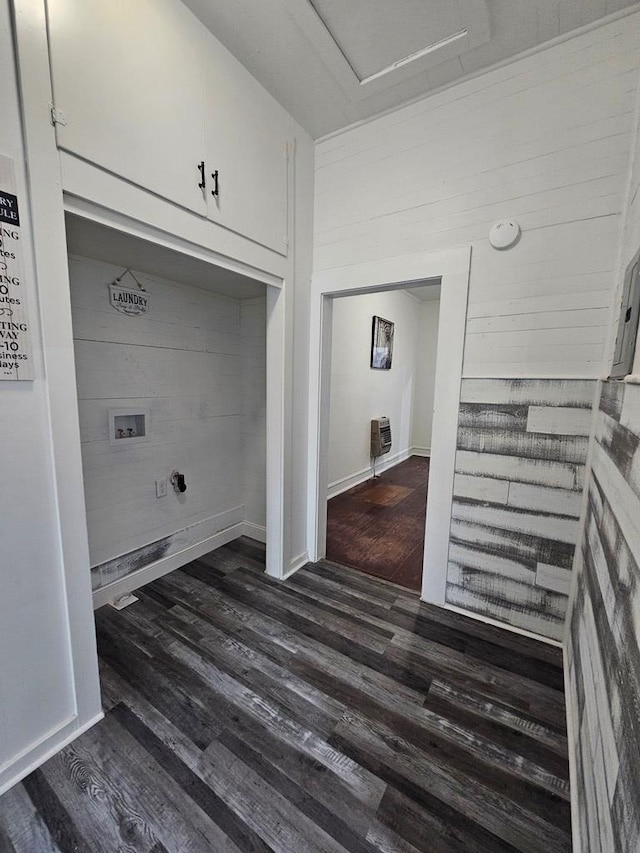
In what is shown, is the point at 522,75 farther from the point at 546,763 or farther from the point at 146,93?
the point at 546,763

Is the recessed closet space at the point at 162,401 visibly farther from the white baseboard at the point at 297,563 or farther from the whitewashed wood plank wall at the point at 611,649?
the whitewashed wood plank wall at the point at 611,649

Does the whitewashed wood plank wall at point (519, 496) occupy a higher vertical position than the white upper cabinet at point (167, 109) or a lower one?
lower

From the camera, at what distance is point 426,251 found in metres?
1.89

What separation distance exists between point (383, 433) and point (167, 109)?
4.00 metres

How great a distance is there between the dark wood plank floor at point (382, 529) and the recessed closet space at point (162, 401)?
2.60ft

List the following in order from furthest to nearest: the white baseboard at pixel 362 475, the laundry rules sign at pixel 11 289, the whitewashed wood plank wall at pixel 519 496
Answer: the white baseboard at pixel 362 475
the whitewashed wood plank wall at pixel 519 496
the laundry rules sign at pixel 11 289

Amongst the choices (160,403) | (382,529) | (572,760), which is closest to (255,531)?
(382,529)

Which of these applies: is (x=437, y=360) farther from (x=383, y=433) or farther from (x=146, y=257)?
(x=383, y=433)

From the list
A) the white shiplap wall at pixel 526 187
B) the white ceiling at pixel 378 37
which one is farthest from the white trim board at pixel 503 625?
the white ceiling at pixel 378 37

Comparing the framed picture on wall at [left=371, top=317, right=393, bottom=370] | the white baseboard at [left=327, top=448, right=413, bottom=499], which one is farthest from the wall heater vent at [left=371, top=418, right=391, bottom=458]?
the framed picture on wall at [left=371, top=317, right=393, bottom=370]

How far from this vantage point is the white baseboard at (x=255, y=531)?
2.85 meters

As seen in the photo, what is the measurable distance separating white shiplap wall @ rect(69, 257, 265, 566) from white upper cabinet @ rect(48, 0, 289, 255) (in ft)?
2.47

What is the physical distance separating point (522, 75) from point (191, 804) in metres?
3.23

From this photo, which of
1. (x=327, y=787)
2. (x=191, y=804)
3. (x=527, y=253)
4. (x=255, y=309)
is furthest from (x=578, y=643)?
(x=255, y=309)
